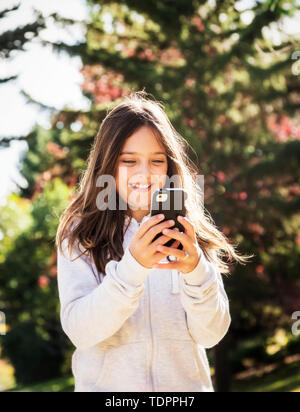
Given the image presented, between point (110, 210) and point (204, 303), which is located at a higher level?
point (110, 210)

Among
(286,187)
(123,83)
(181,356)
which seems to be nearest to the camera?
A: (181,356)

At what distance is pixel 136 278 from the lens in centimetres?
191

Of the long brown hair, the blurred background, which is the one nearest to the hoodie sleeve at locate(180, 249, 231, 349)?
the long brown hair

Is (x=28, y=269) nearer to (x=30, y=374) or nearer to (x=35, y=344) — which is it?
(x=35, y=344)

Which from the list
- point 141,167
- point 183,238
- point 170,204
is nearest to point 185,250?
point 183,238

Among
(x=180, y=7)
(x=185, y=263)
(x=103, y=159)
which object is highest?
(x=180, y=7)

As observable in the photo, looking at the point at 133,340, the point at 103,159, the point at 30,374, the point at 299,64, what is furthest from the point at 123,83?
the point at 30,374

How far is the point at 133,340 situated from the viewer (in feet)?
6.86

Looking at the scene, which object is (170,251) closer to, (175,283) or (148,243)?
(148,243)

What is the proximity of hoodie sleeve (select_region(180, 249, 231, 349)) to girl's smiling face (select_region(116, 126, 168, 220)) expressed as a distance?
43 centimetres

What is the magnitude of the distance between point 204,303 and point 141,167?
635 mm

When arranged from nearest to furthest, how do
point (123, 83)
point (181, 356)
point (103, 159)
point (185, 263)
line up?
1. point (185, 263)
2. point (181, 356)
3. point (103, 159)
4. point (123, 83)

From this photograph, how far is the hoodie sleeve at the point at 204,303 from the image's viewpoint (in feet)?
6.55

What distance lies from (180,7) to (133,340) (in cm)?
630
